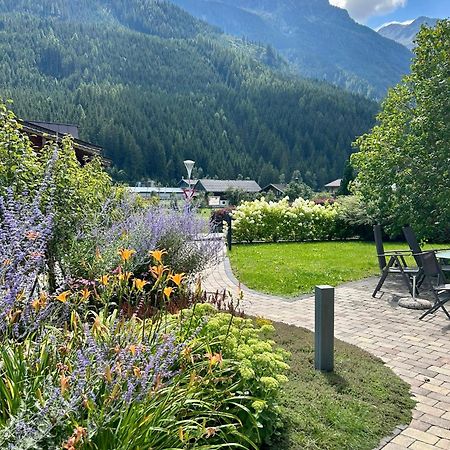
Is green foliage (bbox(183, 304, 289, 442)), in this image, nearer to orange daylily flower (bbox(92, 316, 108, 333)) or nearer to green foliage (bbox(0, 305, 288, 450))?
green foliage (bbox(0, 305, 288, 450))

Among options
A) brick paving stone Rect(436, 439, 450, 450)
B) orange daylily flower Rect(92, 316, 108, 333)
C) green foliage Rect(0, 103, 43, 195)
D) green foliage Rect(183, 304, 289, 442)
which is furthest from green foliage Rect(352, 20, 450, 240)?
orange daylily flower Rect(92, 316, 108, 333)

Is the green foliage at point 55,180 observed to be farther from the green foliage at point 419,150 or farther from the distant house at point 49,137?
the green foliage at point 419,150

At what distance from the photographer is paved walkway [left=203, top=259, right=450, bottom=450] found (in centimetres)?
324

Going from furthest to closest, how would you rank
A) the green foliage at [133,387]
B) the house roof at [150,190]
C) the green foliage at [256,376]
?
the house roof at [150,190], the green foliage at [256,376], the green foliage at [133,387]

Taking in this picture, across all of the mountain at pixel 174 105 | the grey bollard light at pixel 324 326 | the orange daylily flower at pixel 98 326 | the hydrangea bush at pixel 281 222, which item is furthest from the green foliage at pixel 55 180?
the mountain at pixel 174 105

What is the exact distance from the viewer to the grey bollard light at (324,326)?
399 cm

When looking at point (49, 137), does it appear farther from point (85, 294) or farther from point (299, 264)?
point (299, 264)

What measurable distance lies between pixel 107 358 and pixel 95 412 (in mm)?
323

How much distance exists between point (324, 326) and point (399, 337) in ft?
5.62

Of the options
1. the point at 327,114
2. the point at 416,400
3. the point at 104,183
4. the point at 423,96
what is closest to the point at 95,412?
the point at 416,400

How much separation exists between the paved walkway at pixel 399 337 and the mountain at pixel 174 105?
2979 inches

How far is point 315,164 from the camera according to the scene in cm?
10131

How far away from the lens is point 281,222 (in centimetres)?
1566

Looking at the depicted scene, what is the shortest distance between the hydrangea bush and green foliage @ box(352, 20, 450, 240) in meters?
6.01
